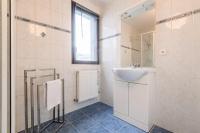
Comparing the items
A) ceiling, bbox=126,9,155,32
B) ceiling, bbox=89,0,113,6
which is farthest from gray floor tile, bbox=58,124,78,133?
ceiling, bbox=89,0,113,6

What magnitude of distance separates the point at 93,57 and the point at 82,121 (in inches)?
51.1

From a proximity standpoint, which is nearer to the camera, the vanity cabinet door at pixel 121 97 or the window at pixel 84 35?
the vanity cabinet door at pixel 121 97

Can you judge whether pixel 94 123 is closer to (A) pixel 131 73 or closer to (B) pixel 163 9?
(A) pixel 131 73

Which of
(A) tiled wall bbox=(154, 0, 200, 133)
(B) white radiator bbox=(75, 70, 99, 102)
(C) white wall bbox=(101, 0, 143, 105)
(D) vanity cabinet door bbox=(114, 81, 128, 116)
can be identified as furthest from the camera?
(C) white wall bbox=(101, 0, 143, 105)

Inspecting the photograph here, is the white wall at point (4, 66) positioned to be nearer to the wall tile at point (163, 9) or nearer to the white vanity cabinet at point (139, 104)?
the white vanity cabinet at point (139, 104)

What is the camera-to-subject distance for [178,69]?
1.41 m

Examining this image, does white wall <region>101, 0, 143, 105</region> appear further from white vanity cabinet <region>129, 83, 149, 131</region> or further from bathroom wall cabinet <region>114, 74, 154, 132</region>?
white vanity cabinet <region>129, 83, 149, 131</region>

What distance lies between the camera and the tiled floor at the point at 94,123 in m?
1.51

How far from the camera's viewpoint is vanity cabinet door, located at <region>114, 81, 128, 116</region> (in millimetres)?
1751

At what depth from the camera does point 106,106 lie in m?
2.34

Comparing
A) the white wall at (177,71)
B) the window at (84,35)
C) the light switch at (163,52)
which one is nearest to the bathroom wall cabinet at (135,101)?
the white wall at (177,71)

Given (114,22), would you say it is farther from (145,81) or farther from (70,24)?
(145,81)

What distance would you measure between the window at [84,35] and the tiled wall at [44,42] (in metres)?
0.11

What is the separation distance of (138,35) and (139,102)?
1168 millimetres
